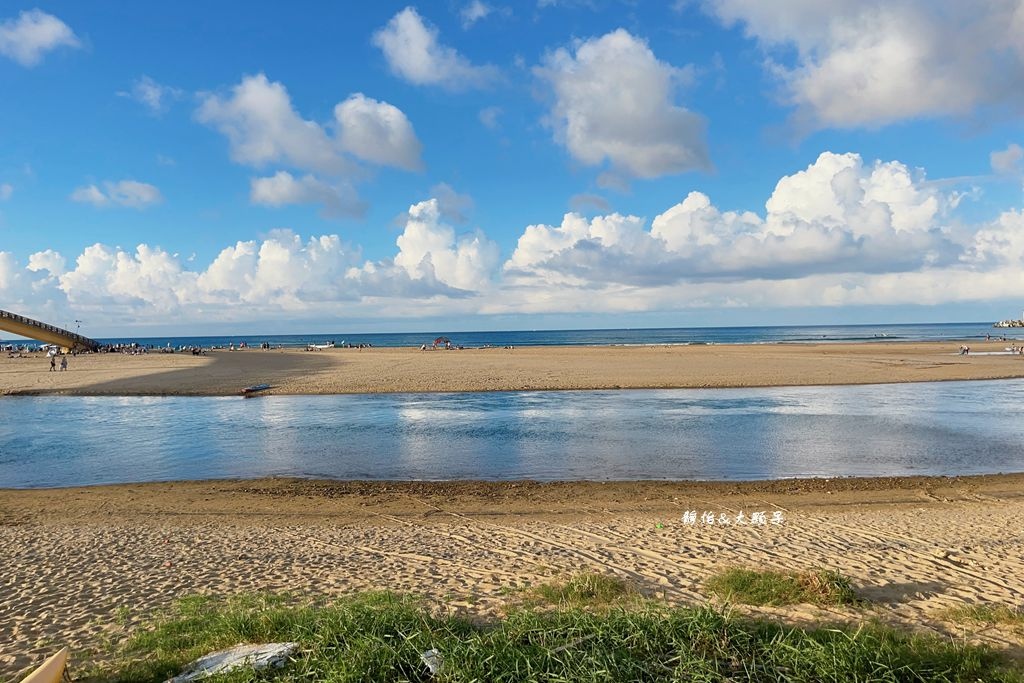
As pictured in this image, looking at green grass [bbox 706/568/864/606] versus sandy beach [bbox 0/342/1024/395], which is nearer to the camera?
green grass [bbox 706/568/864/606]

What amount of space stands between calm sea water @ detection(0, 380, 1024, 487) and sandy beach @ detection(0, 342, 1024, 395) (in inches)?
174

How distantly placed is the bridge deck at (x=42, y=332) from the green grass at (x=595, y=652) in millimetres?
67178

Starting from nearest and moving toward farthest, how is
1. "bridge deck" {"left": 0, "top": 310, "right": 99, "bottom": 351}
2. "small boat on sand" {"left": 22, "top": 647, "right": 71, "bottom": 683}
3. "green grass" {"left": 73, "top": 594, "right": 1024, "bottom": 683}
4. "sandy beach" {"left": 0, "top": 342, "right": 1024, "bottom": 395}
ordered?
1. "green grass" {"left": 73, "top": 594, "right": 1024, "bottom": 683}
2. "small boat on sand" {"left": 22, "top": 647, "right": 71, "bottom": 683}
3. "sandy beach" {"left": 0, "top": 342, "right": 1024, "bottom": 395}
4. "bridge deck" {"left": 0, "top": 310, "right": 99, "bottom": 351}

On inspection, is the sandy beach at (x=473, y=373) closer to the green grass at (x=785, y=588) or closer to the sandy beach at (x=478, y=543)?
the sandy beach at (x=478, y=543)

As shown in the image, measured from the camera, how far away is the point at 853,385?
3966cm

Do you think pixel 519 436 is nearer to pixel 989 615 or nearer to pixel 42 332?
pixel 989 615

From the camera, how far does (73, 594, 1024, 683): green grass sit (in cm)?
479

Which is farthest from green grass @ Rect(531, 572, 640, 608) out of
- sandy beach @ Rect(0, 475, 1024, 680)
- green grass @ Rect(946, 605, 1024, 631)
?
green grass @ Rect(946, 605, 1024, 631)

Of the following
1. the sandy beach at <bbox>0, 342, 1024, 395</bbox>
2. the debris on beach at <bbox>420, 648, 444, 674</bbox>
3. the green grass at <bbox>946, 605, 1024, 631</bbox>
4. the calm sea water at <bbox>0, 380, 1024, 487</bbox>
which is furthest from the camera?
the sandy beach at <bbox>0, 342, 1024, 395</bbox>

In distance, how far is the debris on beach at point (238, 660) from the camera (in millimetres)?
5273

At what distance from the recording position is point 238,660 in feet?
17.9

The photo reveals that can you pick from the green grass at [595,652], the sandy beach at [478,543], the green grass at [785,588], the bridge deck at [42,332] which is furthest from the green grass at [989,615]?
the bridge deck at [42,332]

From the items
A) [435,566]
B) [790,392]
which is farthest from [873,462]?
[790,392]

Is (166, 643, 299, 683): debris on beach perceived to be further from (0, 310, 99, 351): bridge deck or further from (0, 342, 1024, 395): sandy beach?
(0, 310, 99, 351): bridge deck
